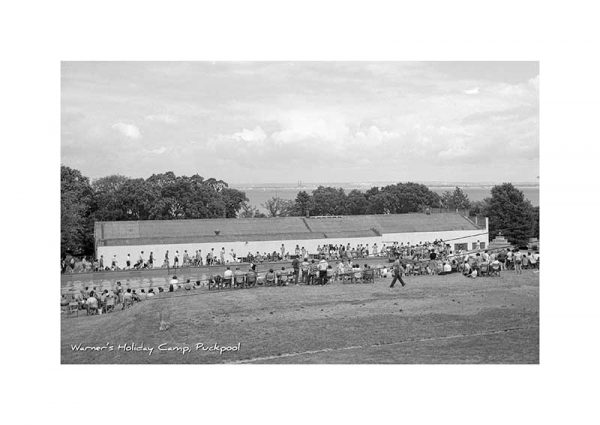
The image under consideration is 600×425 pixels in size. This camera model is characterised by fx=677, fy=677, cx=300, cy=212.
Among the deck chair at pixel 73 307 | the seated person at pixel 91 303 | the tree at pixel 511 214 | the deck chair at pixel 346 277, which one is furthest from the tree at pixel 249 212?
the deck chair at pixel 73 307

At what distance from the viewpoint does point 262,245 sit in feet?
73.4

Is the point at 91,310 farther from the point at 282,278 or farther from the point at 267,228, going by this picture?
the point at 267,228

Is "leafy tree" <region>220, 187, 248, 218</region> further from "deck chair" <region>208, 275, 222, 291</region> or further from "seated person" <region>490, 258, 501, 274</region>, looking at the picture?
"seated person" <region>490, 258, 501, 274</region>

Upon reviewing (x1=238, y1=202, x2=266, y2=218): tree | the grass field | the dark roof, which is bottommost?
the grass field

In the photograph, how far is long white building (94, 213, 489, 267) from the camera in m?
20.3

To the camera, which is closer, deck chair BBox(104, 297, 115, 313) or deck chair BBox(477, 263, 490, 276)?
deck chair BBox(104, 297, 115, 313)

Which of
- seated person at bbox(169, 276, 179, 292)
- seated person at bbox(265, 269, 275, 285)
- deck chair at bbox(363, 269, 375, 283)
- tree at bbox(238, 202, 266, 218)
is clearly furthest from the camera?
tree at bbox(238, 202, 266, 218)

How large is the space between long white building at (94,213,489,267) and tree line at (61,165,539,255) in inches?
22.2

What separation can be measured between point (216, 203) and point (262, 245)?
9.83ft

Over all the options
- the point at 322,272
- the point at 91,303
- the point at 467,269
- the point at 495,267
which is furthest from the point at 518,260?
the point at 91,303

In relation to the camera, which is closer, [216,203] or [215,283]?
[215,283]

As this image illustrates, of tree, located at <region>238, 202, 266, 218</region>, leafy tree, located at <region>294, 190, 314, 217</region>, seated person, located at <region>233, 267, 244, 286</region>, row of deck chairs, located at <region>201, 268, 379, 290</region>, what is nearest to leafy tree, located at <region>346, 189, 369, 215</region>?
leafy tree, located at <region>294, 190, 314, 217</region>

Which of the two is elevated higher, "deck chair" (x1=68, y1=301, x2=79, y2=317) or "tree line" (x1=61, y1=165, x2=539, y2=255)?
"tree line" (x1=61, y1=165, x2=539, y2=255)
